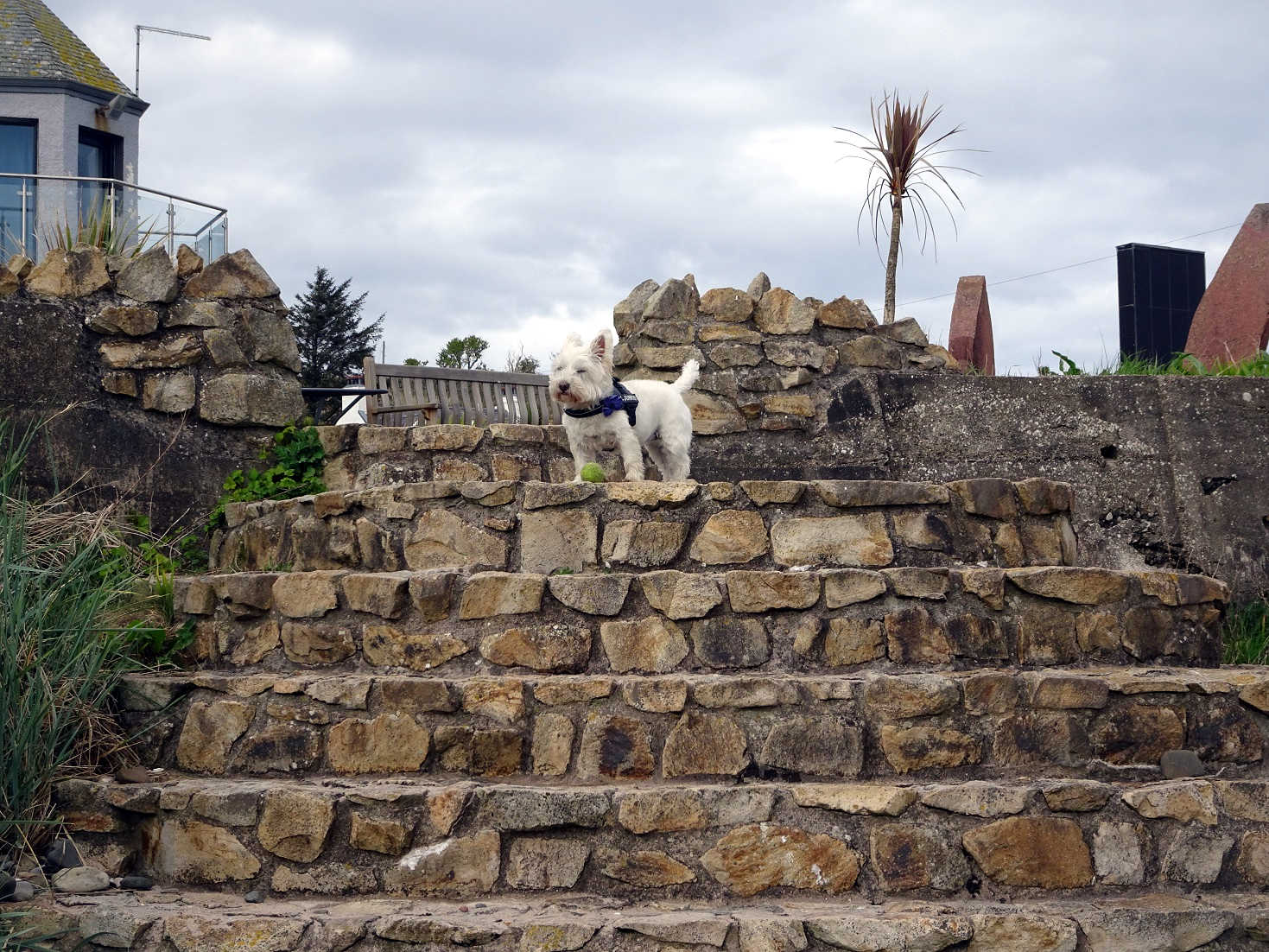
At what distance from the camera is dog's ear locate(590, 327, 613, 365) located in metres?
6.16

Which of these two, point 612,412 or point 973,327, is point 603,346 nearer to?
point 612,412

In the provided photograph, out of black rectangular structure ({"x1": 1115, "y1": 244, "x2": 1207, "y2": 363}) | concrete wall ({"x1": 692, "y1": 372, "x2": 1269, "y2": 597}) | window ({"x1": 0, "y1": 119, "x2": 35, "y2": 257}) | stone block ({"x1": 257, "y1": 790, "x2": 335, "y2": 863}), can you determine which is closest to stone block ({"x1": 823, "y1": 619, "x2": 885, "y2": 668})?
stone block ({"x1": 257, "y1": 790, "x2": 335, "y2": 863})

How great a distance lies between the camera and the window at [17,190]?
9117mm

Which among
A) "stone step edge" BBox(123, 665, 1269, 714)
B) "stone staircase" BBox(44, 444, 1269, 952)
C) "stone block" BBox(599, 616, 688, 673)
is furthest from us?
"stone block" BBox(599, 616, 688, 673)

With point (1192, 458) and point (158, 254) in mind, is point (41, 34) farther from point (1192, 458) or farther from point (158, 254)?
point (1192, 458)

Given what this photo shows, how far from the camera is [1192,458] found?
770 cm

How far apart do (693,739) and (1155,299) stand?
8.17 meters

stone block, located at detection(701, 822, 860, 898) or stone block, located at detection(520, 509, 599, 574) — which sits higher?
stone block, located at detection(520, 509, 599, 574)

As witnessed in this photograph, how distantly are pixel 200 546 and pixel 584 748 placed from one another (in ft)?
10.6

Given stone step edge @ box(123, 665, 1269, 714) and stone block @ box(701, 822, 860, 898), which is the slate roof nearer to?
stone step edge @ box(123, 665, 1269, 714)

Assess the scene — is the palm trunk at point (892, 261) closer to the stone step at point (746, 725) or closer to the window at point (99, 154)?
the stone step at point (746, 725)

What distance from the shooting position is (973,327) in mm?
9594

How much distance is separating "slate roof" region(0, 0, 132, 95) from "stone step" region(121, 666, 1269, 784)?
17.3m

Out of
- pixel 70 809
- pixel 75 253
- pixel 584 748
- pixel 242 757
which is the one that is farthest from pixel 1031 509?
pixel 75 253
